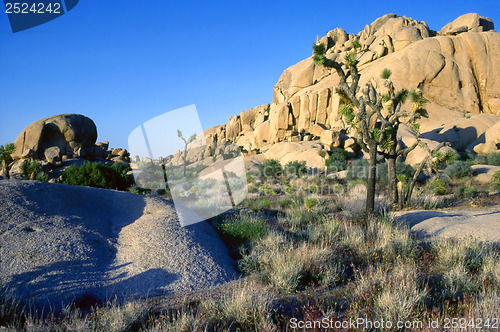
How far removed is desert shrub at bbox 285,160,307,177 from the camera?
2819 cm

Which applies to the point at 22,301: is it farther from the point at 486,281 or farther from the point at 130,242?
the point at 486,281

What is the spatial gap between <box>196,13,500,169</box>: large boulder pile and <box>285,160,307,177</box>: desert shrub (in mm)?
6638

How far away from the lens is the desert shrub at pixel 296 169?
28.2 meters

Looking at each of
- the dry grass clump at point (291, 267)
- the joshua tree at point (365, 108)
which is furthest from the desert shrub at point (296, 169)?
the dry grass clump at point (291, 267)

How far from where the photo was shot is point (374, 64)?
48.5m

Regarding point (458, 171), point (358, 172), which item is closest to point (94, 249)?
point (358, 172)

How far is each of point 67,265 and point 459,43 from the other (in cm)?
5513

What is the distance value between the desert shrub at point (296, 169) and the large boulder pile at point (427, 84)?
6638mm

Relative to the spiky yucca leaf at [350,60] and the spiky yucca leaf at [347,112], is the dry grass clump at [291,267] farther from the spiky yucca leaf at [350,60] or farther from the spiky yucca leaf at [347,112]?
the spiky yucca leaf at [350,60]

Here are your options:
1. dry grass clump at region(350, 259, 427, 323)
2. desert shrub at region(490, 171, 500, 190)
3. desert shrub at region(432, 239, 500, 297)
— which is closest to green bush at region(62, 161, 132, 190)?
dry grass clump at region(350, 259, 427, 323)

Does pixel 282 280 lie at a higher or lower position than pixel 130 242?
lower

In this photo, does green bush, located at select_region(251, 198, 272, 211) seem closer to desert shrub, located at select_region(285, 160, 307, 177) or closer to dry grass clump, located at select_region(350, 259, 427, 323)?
dry grass clump, located at select_region(350, 259, 427, 323)

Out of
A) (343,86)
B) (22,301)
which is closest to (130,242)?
(22,301)

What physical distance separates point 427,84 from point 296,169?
89.6 ft
